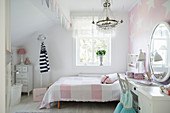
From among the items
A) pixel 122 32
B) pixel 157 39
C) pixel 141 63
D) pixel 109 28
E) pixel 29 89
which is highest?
pixel 122 32

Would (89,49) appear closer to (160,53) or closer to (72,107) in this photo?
(72,107)

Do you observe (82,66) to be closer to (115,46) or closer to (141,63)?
(115,46)

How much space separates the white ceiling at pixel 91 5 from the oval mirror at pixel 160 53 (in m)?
1.37

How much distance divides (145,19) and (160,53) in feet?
3.13

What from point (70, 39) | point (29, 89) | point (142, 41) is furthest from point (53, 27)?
point (142, 41)

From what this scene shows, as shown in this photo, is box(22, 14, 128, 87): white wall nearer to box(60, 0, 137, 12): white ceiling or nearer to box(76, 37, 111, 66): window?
box(76, 37, 111, 66): window

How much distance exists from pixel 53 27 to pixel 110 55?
2087mm

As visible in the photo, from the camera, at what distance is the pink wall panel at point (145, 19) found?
208cm

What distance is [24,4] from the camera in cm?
235

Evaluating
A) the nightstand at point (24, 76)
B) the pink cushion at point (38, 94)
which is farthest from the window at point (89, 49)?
the nightstand at point (24, 76)

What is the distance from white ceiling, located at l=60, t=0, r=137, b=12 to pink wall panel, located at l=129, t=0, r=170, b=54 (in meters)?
0.21

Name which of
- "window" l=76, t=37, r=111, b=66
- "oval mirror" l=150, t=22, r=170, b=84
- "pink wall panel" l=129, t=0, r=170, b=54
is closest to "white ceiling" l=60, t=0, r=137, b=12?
"pink wall panel" l=129, t=0, r=170, b=54

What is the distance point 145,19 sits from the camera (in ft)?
8.84

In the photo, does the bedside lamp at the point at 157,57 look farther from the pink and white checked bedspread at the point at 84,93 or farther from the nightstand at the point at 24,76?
the nightstand at the point at 24,76
